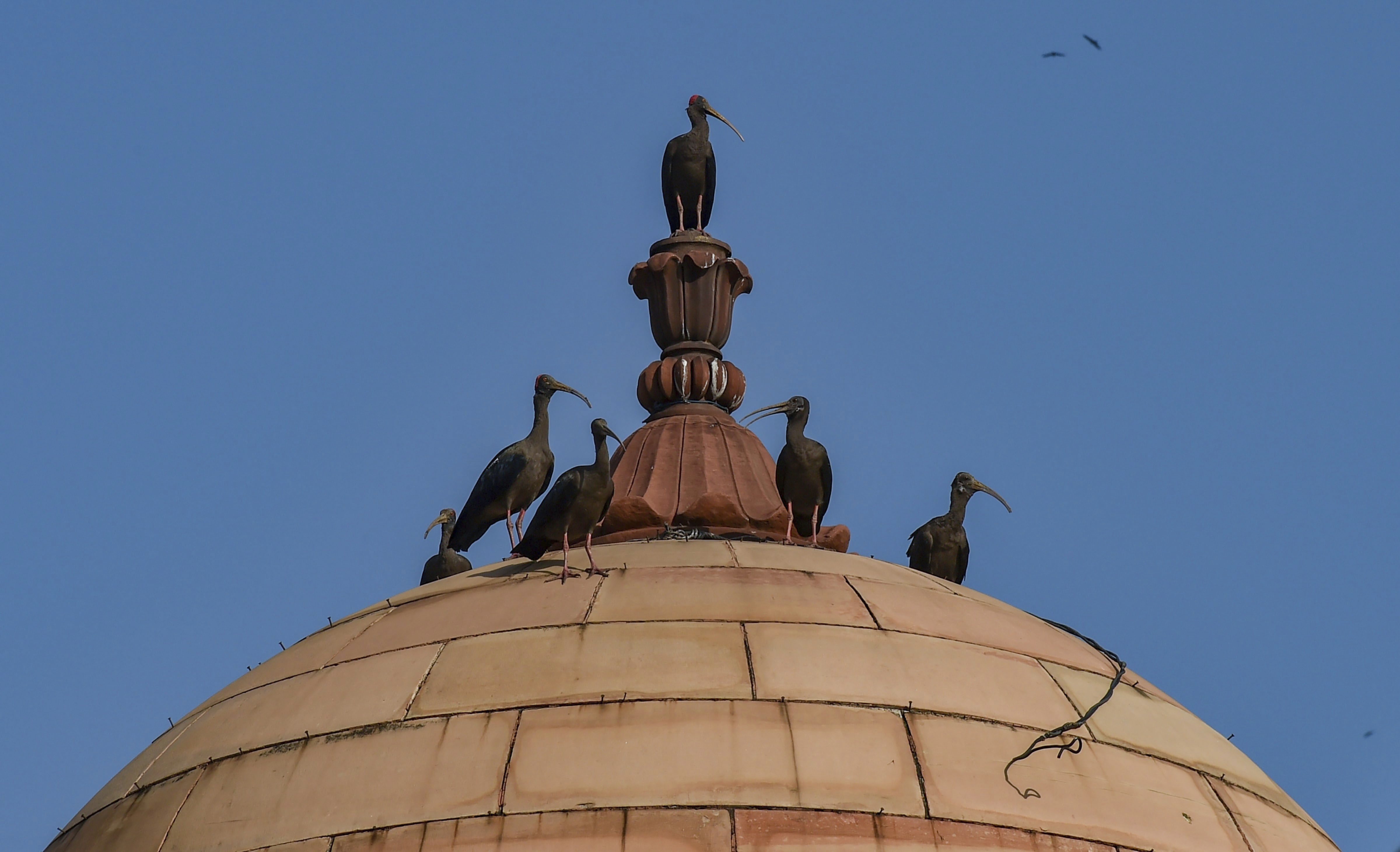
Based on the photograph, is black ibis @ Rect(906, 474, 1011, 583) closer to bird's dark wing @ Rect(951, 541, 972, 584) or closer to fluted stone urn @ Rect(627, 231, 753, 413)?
Result: bird's dark wing @ Rect(951, 541, 972, 584)

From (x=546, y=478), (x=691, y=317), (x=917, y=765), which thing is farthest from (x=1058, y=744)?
(x=691, y=317)

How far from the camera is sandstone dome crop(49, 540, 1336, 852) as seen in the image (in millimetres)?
14227

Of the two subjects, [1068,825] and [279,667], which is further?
[279,667]

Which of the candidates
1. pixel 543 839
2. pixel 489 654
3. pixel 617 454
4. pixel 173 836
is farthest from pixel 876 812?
pixel 617 454

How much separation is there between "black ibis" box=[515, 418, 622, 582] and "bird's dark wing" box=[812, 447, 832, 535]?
8.41 feet

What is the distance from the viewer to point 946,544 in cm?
2014

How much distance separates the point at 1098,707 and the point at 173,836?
7.16 m

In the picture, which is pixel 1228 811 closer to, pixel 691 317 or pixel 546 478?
pixel 546 478

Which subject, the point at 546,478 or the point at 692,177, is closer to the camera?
the point at 546,478

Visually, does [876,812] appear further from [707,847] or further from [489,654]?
[489,654]

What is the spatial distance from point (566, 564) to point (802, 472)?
3.00 m

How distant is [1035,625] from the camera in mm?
18078

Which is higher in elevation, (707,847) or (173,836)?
(173,836)

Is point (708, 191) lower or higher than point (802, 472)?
higher
